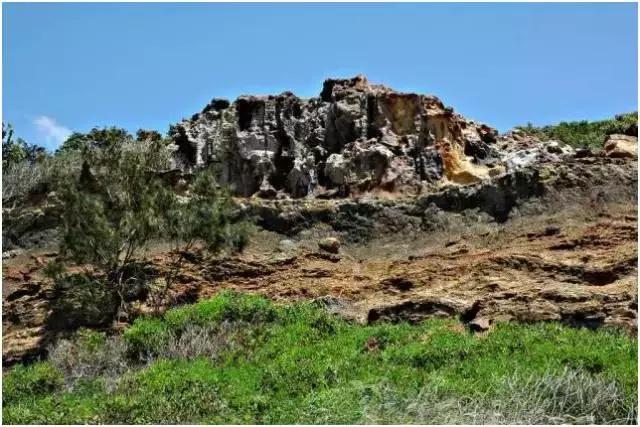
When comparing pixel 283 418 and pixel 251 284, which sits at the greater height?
pixel 251 284

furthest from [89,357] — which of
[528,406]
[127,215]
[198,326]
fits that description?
[528,406]

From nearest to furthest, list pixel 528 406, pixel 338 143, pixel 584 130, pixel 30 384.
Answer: pixel 528 406
pixel 30 384
pixel 338 143
pixel 584 130

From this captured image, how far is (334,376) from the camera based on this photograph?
10859 mm

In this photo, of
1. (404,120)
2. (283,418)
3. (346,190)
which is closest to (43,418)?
(283,418)

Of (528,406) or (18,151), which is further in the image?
(18,151)

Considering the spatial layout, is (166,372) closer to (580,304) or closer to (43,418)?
(43,418)

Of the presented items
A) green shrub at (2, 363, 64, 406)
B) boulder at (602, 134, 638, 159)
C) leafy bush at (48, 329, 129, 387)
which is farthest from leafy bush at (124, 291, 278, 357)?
boulder at (602, 134, 638, 159)

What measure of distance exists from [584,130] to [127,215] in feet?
81.9

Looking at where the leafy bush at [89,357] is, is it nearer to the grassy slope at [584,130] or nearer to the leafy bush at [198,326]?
the leafy bush at [198,326]

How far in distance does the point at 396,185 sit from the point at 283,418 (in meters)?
15.2

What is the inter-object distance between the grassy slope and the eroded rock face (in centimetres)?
538

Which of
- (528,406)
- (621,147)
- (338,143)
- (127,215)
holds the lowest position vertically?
(528,406)

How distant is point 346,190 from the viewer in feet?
80.0

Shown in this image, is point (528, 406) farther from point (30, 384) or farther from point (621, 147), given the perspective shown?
point (621, 147)
